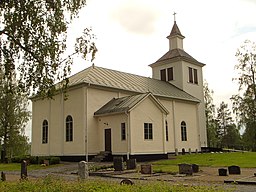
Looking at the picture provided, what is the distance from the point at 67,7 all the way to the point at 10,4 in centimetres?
231

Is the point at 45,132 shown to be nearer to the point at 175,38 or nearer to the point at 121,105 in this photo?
the point at 121,105

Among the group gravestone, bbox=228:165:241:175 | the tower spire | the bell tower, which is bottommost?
gravestone, bbox=228:165:241:175

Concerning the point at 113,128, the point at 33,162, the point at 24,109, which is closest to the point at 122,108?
the point at 113,128

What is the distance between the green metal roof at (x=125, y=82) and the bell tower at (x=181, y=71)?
1665mm

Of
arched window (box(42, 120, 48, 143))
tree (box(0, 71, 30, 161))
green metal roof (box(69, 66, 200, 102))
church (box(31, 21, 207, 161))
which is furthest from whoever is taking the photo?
tree (box(0, 71, 30, 161))

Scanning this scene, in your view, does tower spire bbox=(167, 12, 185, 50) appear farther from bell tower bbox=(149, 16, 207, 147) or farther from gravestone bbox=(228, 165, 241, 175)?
gravestone bbox=(228, 165, 241, 175)

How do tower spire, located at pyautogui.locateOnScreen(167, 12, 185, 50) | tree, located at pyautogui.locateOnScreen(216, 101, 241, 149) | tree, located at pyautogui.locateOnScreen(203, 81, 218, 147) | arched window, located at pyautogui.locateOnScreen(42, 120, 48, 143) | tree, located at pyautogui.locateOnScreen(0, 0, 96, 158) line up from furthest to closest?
tree, located at pyautogui.locateOnScreen(216, 101, 241, 149)
tree, located at pyautogui.locateOnScreen(203, 81, 218, 147)
tower spire, located at pyautogui.locateOnScreen(167, 12, 185, 50)
arched window, located at pyautogui.locateOnScreen(42, 120, 48, 143)
tree, located at pyautogui.locateOnScreen(0, 0, 96, 158)

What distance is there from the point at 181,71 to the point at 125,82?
10.4 metres

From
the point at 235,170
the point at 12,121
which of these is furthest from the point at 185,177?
the point at 12,121

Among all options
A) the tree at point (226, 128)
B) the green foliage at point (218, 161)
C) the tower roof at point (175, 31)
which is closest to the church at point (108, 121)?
the green foliage at point (218, 161)

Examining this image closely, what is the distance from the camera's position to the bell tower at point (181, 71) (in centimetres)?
4131

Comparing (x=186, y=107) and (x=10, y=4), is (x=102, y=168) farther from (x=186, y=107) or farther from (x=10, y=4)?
(x=186, y=107)

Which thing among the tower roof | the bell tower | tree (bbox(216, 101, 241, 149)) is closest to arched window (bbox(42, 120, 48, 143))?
the bell tower

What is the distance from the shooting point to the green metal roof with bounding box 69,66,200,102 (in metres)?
30.2
